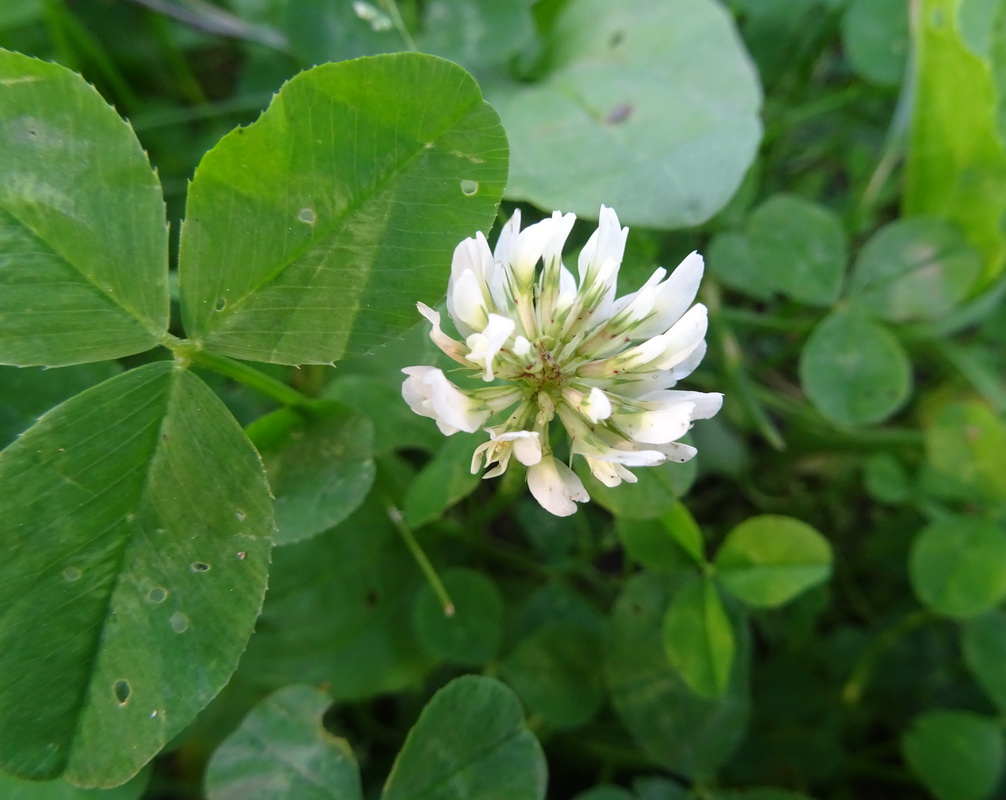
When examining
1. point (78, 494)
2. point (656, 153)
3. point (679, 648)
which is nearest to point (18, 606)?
point (78, 494)

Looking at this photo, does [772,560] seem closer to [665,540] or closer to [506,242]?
[665,540]

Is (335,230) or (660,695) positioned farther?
(660,695)

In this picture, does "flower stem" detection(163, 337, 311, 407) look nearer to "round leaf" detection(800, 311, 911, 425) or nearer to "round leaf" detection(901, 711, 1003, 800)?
"round leaf" detection(800, 311, 911, 425)

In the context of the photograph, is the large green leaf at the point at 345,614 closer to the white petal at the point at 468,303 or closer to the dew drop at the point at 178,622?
the dew drop at the point at 178,622

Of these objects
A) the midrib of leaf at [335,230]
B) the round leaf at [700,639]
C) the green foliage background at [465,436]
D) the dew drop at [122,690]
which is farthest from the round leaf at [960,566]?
the dew drop at [122,690]

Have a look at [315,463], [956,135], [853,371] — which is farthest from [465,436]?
[956,135]

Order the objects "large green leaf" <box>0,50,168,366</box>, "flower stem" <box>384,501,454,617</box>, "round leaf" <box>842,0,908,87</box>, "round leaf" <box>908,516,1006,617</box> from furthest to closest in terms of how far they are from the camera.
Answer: "round leaf" <box>842,0,908,87</box> → "round leaf" <box>908,516,1006,617</box> → "flower stem" <box>384,501,454,617</box> → "large green leaf" <box>0,50,168,366</box>

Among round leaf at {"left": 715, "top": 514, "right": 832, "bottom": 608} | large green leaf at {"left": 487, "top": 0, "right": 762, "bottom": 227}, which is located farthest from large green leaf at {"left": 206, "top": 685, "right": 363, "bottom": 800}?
large green leaf at {"left": 487, "top": 0, "right": 762, "bottom": 227}
